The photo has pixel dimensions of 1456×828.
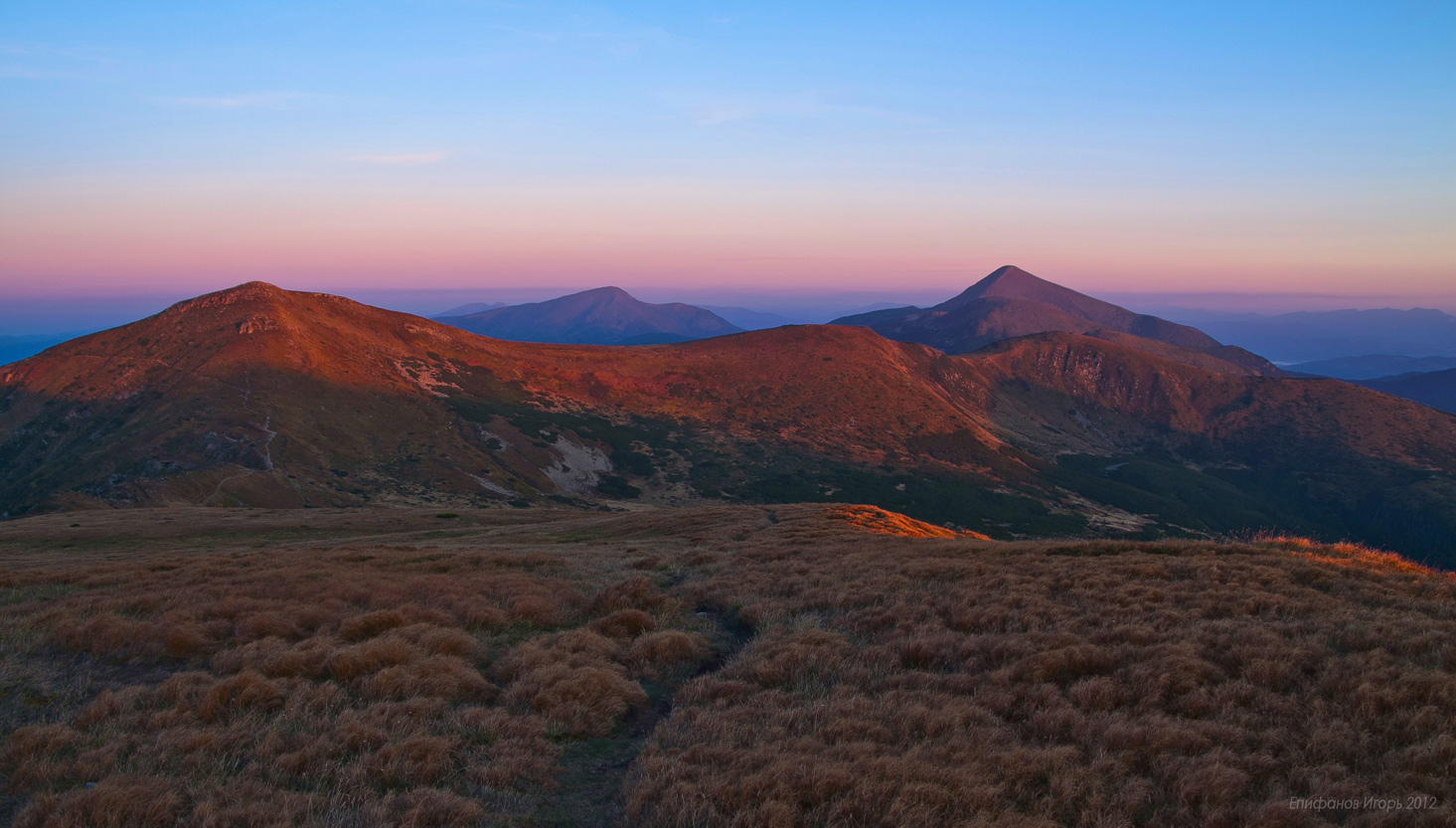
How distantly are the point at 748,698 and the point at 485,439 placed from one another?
128 m

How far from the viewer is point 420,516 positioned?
55750 mm

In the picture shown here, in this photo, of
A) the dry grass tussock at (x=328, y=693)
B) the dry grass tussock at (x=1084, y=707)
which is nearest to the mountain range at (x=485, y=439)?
the dry grass tussock at (x=328, y=693)

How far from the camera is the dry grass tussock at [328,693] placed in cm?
692

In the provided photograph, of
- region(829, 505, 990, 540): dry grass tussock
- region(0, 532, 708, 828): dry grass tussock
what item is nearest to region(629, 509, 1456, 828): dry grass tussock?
region(0, 532, 708, 828): dry grass tussock

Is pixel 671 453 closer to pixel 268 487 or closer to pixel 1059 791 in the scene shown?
pixel 268 487

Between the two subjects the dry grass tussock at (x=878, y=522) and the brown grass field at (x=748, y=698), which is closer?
the brown grass field at (x=748, y=698)

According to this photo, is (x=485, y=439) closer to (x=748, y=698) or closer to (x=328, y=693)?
(x=328, y=693)

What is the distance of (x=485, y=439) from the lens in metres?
128

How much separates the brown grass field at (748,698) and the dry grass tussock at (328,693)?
0.17ft

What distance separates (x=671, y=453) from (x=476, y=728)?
140263 mm

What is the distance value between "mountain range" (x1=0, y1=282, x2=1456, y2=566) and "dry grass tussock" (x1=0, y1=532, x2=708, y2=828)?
8088 centimetres

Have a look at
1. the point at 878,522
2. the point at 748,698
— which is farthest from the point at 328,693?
the point at 878,522

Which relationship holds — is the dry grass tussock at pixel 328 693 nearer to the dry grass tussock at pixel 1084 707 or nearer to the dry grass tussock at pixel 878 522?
the dry grass tussock at pixel 1084 707

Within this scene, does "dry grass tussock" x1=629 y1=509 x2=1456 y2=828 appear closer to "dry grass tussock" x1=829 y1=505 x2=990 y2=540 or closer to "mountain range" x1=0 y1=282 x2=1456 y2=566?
"dry grass tussock" x1=829 y1=505 x2=990 y2=540
